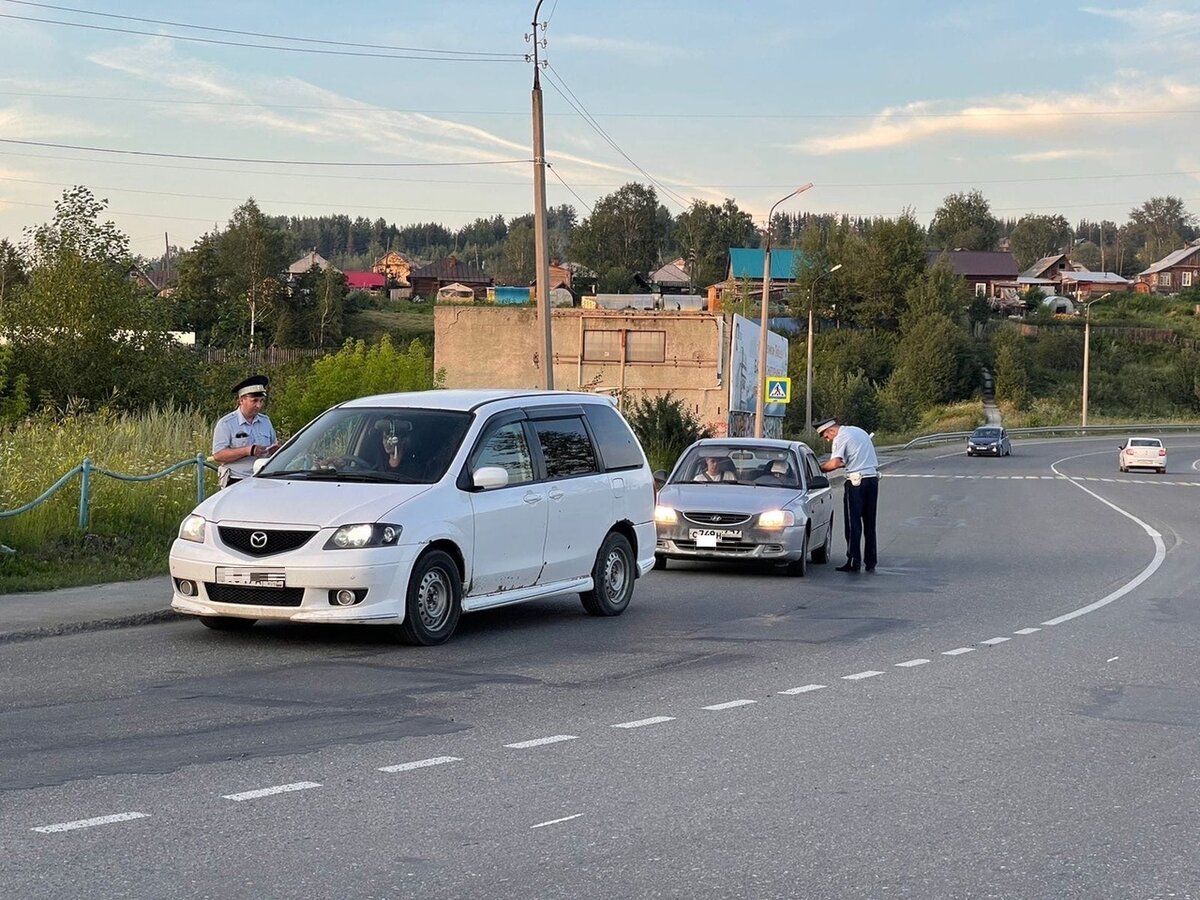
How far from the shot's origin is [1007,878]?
17.9ft

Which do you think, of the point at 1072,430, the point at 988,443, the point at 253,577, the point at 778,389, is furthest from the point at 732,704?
the point at 1072,430

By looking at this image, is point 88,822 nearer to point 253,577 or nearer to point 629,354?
point 253,577

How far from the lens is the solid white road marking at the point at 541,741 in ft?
25.1

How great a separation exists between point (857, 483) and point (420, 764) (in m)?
11.2

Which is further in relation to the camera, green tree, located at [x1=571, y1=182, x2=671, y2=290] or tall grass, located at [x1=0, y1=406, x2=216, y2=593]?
green tree, located at [x1=571, y1=182, x2=671, y2=290]

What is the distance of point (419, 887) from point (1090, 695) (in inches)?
225

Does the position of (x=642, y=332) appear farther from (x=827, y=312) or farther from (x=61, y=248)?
(x=827, y=312)

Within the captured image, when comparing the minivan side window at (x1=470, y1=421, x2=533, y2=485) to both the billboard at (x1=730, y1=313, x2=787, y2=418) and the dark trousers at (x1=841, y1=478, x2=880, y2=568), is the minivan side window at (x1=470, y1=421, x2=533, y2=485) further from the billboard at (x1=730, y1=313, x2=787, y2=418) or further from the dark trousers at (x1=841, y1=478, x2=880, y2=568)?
the billboard at (x1=730, y1=313, x2=787, y2=418)

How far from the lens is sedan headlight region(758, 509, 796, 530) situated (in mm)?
16844

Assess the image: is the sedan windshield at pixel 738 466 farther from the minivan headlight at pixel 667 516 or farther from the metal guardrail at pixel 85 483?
the metal guardrail at pixel 85 483

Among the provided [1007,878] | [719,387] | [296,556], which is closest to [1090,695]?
[1007,878]

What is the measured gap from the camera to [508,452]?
12125 mm

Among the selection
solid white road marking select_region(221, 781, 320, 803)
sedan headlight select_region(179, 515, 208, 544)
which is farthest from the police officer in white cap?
solid white road marking select_region(221, 781, 320, 803)

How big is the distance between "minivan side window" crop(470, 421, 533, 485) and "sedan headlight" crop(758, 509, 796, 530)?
509 centimetres
